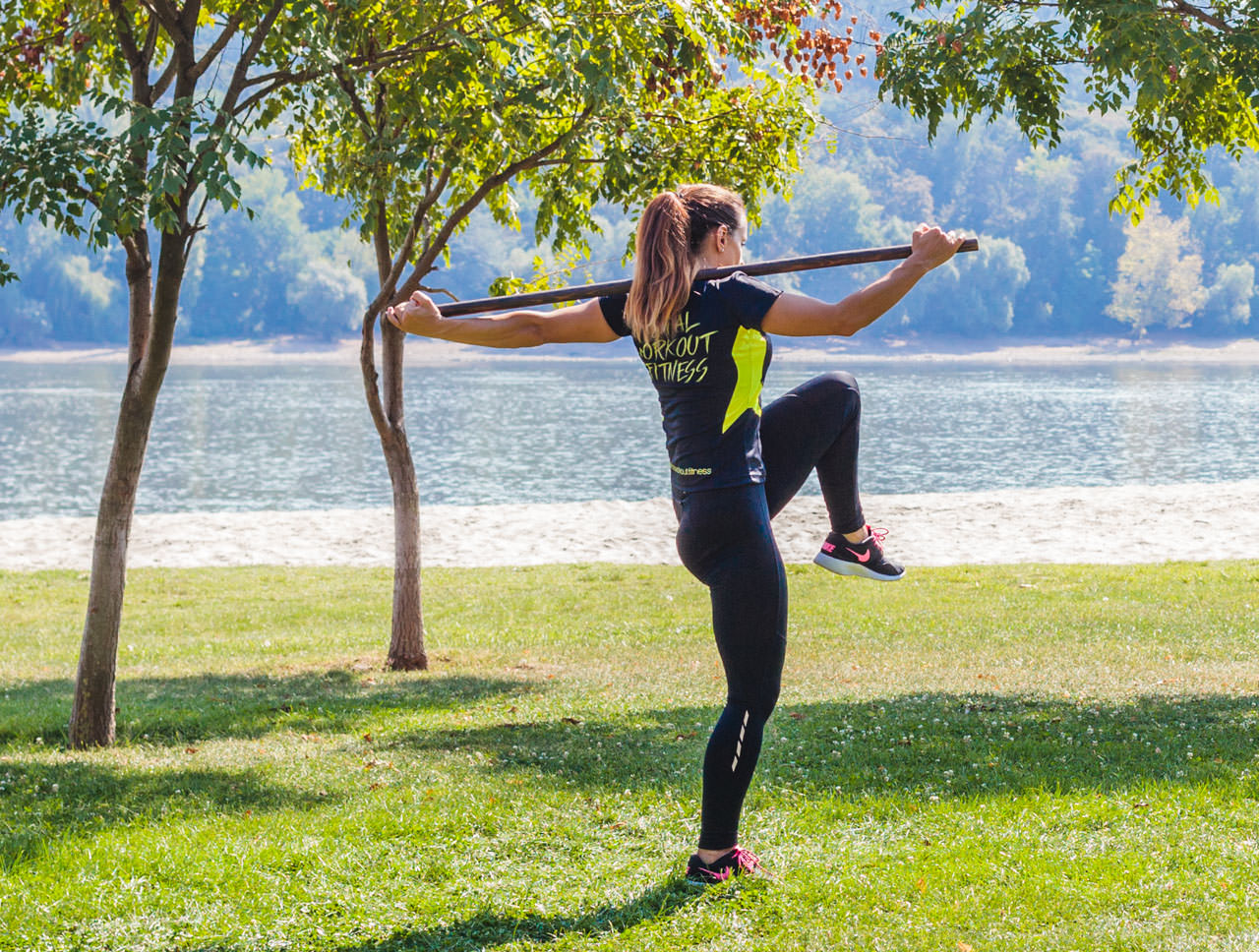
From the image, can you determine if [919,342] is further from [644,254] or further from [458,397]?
[644,254]

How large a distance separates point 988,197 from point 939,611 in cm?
17345

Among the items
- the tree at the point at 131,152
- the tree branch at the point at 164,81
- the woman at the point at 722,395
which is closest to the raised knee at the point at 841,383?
Result: the woman at the point at 722,395

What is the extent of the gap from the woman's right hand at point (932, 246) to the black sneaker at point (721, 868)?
7.60 ft

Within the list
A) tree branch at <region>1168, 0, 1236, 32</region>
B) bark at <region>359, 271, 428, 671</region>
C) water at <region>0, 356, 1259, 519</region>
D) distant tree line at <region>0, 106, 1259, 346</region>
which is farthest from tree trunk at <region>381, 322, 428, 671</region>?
distant tree line at <region>0, 106, 1259, 346</region>

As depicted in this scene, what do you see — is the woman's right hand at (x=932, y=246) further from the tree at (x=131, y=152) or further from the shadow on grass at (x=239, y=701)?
the shadow on grass at (x=239, y=701)

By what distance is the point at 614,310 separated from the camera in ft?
15.6

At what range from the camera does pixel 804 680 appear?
10812mm

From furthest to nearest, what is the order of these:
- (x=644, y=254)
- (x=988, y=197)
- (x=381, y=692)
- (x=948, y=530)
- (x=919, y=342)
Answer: (x=988, y=197) → (x=919, y=342) → (x=948, y=530) → (x=381, y=692) → (x=644, y=254)

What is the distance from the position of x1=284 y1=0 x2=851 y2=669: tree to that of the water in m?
23.0

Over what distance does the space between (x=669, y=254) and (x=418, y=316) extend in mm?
1026

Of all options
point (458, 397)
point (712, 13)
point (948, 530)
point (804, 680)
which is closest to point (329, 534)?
point (948, 530)

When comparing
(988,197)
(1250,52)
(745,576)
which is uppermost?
(988,197)

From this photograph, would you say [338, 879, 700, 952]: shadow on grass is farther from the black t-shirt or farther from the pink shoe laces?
the black t-shirt

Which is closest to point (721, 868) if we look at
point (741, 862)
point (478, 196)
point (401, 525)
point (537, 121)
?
point (741, 862)
